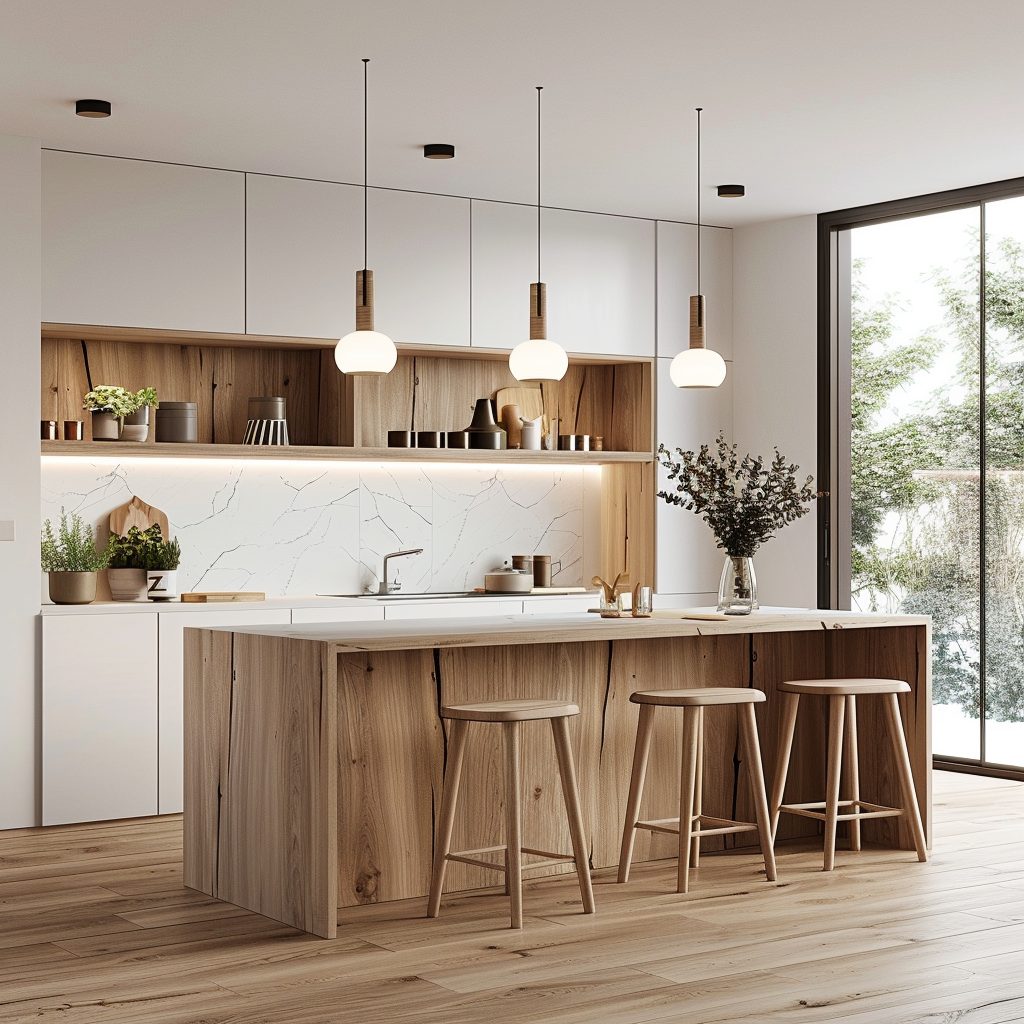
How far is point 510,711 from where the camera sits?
13.5 feet

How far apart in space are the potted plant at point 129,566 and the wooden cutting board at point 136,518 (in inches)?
5.8

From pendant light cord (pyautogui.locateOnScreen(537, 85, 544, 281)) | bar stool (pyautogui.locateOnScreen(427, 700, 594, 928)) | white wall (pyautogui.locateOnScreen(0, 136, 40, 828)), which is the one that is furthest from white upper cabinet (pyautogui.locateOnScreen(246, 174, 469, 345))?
bar stool (pyautogui.locateOnScreen(427, 700, 594, 928))

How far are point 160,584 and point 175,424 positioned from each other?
0.71 m

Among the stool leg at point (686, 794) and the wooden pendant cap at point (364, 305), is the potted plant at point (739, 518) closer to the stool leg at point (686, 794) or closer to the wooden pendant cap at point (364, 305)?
the stool leg at point (686, 794)

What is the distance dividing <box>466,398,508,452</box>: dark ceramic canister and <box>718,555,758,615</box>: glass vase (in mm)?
2111

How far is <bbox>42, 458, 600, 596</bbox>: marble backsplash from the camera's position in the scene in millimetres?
6652

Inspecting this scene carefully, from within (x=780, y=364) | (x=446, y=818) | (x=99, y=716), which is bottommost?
(x=446, y=818)

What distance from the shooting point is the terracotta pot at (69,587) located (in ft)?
Result: 19.9

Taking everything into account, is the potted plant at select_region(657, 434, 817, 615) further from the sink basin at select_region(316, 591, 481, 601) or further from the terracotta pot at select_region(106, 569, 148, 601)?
the terracotta pot at select_region(106, 569, 148, 601)

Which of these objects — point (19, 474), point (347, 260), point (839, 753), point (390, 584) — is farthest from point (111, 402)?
point (839, 753)

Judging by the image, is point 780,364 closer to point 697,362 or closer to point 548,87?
point 697,362

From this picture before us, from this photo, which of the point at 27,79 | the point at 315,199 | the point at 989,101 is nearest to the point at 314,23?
the point at 27,79

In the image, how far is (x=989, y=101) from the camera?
5.36 m

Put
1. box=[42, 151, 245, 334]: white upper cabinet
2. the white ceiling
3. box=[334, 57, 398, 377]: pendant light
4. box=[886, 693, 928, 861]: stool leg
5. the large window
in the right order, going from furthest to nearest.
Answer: the large window < box=[42, 151, 245, 334]: white upper cabinet < box=[886, 693, 928, 861]: stool leg < box=[334, 57, 398, 377]: pendant light < the white ceiling
